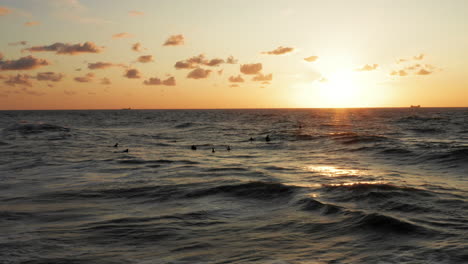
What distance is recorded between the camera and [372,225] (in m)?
10.9

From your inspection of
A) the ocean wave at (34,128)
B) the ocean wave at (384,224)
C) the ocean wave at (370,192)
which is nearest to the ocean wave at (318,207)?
the ocean wave at (384,224)

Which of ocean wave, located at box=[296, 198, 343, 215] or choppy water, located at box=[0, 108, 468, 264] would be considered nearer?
choppy water, located at box=[0, 108, 468, 264]

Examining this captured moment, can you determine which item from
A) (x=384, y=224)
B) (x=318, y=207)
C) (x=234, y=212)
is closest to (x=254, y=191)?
(x=234, y=212)

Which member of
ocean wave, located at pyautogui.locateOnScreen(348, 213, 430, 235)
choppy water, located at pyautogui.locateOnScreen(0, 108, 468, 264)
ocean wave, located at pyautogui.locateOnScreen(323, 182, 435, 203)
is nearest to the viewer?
choppy water, located at pyautogui.locateOnScreen(0, 108, 468, 264)

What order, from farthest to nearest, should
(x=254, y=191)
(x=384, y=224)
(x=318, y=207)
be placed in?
(x=254, y=191)
(x=318, y=207)
(x=384, y=224)

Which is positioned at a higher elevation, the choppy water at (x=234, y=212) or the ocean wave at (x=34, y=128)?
the ocean wave at (x=34, y=128)

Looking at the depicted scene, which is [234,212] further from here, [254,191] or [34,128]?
[34,128]

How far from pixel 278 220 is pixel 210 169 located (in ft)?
35.4

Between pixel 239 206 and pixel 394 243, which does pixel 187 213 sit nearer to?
pixel 239 206

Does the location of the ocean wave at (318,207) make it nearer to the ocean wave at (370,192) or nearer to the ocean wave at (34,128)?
the ocean wave at (370,192)

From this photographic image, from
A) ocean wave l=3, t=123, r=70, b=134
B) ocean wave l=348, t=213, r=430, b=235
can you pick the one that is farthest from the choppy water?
ocean wave l=3, t=123, r=70, b=134

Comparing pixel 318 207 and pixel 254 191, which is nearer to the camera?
pixel 318 207

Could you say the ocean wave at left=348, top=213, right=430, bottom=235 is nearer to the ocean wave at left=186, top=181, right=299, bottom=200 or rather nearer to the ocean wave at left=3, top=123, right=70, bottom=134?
the ocean wave at left=186, top=181, right=299, bottom=200

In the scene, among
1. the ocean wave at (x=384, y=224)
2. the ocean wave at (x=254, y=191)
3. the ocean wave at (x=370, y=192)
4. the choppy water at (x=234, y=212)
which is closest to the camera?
the choppy water at (x=234, y=212)
